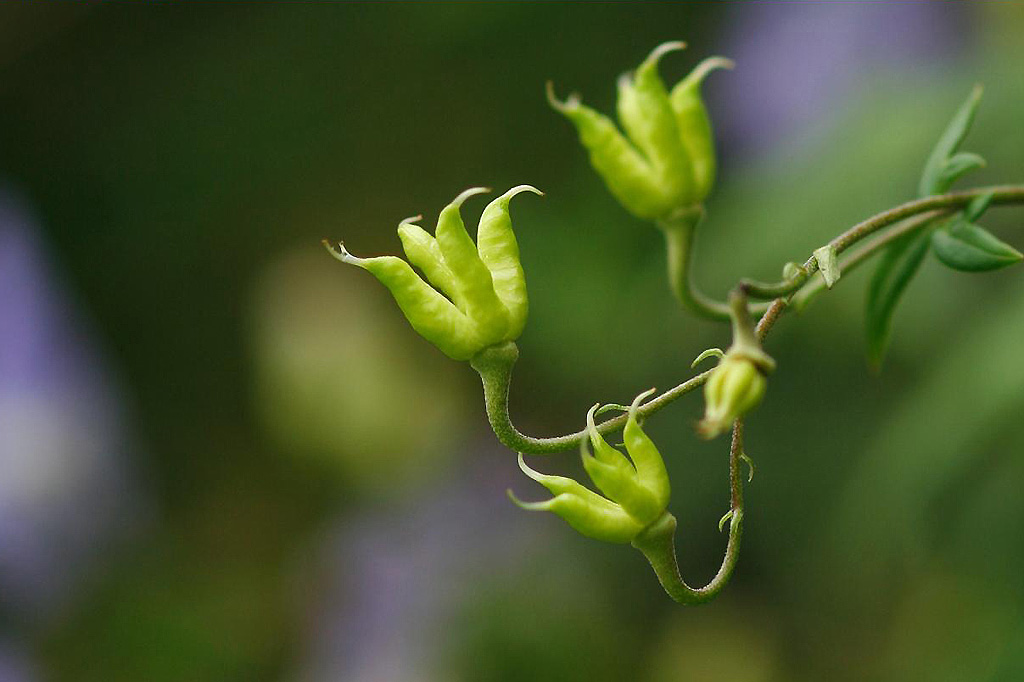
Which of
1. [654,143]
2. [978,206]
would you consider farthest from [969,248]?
[654,143]

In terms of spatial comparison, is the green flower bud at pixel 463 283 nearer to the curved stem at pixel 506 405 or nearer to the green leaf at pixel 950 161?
the curved stem at pixel 506 405

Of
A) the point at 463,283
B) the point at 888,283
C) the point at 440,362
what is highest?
the point at 463,283

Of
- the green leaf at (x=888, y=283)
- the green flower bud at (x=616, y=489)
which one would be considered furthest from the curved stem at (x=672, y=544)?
the green leaf at (x=888, y=283)

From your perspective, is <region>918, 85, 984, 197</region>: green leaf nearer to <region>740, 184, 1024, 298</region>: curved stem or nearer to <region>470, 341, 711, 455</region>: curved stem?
<region>740, 184, 1024, 298</region>: curved stem

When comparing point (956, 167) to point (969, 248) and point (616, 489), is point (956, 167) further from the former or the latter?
Result: point (616, 489)

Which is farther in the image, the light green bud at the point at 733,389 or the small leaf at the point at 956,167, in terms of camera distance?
the small leaf at the point at 956,167

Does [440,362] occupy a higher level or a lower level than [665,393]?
lower
